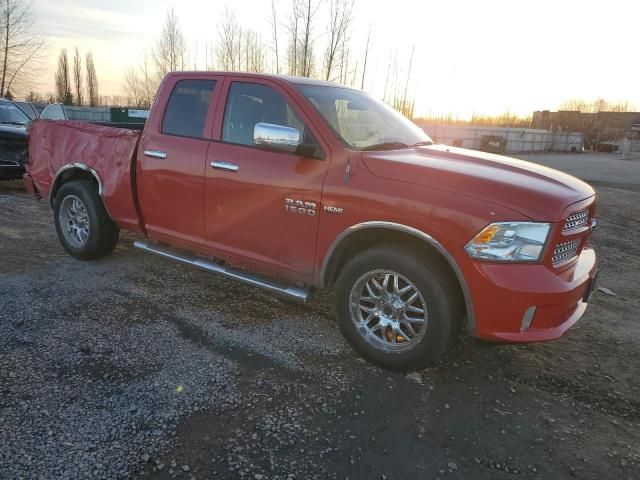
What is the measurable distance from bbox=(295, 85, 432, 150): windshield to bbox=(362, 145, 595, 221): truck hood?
0.29 m

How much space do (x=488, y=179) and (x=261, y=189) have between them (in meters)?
1.64

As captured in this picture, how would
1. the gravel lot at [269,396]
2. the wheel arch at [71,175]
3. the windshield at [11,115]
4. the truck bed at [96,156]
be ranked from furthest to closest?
the windshield at [11,115], the wheel arch at [71,175], the truck bed at [96,156], the gravel lot at [269,396]

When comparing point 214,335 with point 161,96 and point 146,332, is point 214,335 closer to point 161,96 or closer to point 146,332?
point 146,332

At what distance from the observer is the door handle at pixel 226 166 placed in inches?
150

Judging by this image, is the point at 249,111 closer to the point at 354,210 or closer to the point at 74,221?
the point at 354,210

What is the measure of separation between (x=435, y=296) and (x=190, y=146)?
8.02ft

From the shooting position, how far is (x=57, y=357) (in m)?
3.29

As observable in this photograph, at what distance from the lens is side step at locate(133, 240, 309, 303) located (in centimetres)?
363

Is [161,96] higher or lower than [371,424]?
higher

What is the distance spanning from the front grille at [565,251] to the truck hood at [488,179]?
9.2 inches

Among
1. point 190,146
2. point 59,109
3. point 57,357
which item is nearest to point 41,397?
point 57,357

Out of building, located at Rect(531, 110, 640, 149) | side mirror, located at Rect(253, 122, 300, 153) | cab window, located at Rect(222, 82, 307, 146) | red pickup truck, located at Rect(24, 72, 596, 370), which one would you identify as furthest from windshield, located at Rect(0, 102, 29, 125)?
building, located at Rect(531, 110, 640, 149)

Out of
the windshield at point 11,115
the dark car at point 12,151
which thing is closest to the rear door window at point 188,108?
the dark car at point 12,151

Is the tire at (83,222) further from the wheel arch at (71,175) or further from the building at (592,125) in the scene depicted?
the building at (592,125)
